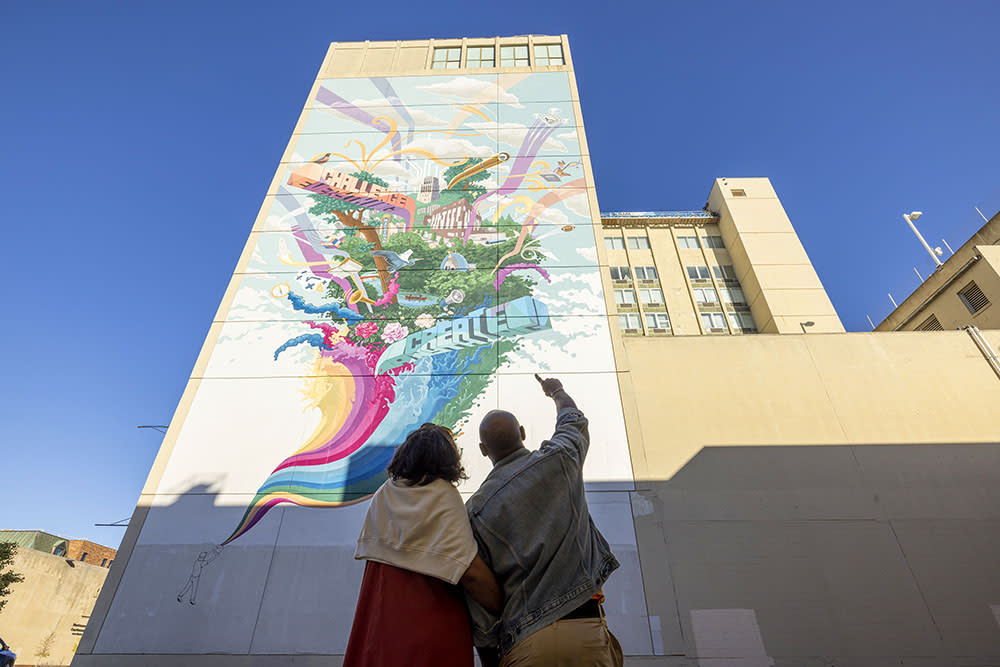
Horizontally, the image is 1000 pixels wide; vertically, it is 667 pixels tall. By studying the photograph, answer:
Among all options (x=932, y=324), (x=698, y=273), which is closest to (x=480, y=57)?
(x=932, y=324)

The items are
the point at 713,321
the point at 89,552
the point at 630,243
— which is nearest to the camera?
the point at 713,321

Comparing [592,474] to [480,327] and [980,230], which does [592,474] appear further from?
[980,230]

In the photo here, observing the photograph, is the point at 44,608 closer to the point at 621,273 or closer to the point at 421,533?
the point at 421,533

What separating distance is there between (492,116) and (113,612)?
11927mm

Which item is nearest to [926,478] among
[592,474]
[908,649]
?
[908,649]

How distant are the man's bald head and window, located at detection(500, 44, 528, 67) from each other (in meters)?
14.3

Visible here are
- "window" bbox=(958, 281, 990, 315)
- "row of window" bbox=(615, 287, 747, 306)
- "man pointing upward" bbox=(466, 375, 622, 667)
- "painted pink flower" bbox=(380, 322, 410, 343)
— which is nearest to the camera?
"man pointing upward" bbox=(466, 375, 622, 667)

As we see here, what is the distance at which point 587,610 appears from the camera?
2.08 m

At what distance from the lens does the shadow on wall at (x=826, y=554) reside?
598cm

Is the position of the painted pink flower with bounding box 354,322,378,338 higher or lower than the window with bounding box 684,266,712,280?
lower

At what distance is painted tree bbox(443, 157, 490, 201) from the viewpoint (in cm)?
1062

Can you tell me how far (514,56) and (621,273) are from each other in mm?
18032

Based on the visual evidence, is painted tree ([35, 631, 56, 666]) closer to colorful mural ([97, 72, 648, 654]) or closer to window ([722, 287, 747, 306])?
colorful mural ([97, 72, 648, 654])

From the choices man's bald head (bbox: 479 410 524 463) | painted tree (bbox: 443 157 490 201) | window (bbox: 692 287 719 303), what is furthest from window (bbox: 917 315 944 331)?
man's bald head (bbox: 479 410 524 463)
